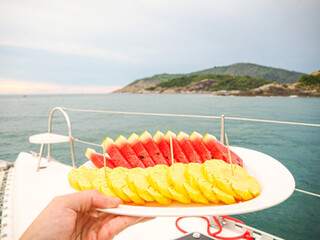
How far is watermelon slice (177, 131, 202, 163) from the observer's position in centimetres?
186

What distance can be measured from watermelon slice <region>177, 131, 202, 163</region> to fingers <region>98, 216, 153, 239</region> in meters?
0.89

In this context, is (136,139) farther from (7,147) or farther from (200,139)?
(7,147)

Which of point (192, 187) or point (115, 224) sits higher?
point (192, 187)

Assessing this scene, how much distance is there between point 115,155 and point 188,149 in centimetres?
65

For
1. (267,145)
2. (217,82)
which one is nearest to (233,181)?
(267,145)

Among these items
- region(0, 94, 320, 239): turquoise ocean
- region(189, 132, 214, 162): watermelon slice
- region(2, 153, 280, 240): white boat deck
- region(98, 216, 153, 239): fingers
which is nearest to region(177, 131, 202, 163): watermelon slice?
region(189, 132, 214, 162): watermelon slice

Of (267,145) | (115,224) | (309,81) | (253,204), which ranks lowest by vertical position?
(267,145)

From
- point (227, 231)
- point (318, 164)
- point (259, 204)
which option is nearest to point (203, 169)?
point (259, 204)

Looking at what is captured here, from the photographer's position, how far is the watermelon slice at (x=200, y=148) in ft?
5.98

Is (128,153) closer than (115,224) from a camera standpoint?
No

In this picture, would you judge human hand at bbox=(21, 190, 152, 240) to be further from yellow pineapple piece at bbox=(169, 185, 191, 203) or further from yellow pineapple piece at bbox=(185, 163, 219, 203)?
yellow pineapple piece at bbox=(185, 163, 219, 203)

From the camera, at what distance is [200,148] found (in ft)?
6.18

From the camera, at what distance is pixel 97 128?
1348 inches

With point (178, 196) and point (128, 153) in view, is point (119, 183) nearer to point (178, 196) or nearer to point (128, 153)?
point (178, 196)
